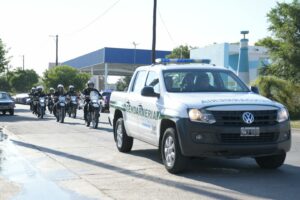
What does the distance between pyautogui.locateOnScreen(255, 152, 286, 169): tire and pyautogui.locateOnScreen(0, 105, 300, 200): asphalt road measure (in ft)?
0.37

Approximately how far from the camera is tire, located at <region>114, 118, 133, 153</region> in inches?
469

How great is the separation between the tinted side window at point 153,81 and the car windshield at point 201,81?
0.69ft

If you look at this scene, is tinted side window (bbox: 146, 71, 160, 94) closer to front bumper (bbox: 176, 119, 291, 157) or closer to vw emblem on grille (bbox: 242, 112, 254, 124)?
front bumper (bbox: 176, 119, 291, 157)

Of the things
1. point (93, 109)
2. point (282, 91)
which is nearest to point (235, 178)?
point (93, 109)

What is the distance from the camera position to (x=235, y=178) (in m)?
8.61

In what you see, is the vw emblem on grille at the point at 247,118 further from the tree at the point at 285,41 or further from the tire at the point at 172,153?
the tree at the point at 285,41

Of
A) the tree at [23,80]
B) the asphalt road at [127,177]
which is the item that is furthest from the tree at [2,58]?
the tree at [23,80]

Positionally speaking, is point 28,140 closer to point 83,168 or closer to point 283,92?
point 83,168

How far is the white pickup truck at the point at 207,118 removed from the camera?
8391mm

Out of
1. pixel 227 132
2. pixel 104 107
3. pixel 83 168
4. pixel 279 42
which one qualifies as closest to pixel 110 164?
pixel 83 168

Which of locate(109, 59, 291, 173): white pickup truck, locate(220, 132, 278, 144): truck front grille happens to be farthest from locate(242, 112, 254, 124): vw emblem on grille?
locate(220, 132, 278, 144): truck front grille

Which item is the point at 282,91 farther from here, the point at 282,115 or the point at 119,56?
the point at 119,56

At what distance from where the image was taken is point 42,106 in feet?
87.4

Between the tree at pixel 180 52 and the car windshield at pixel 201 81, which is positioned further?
the tree at pixel 180 52
